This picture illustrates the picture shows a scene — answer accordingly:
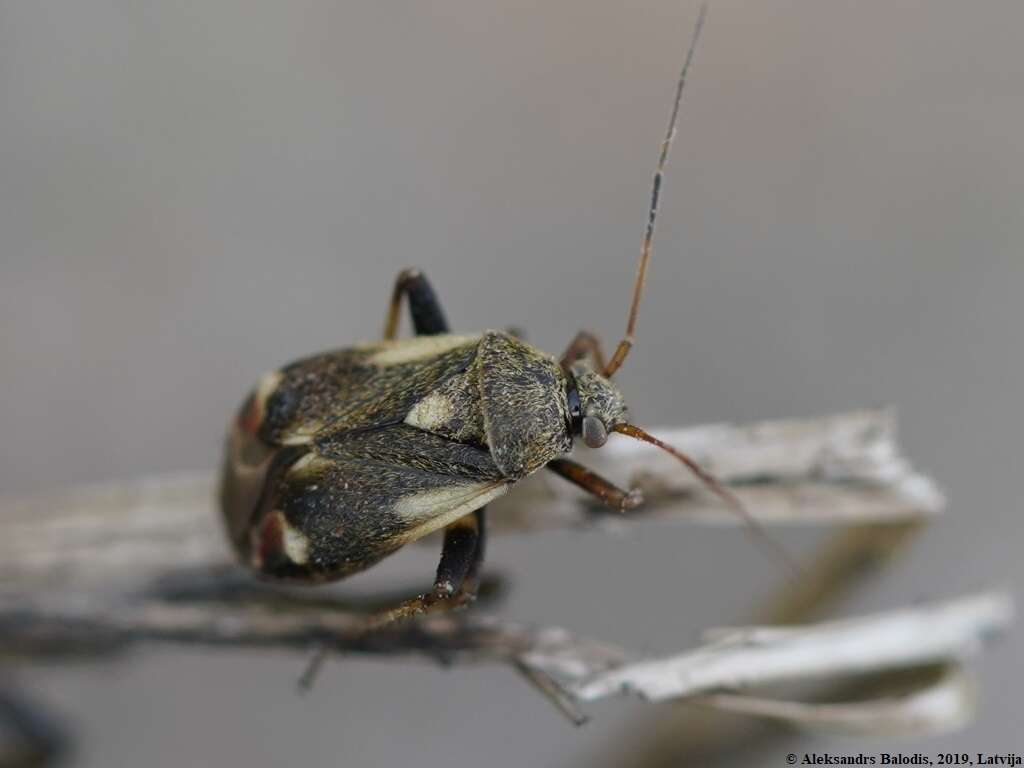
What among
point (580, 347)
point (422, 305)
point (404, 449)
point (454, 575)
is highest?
point (422, 305)

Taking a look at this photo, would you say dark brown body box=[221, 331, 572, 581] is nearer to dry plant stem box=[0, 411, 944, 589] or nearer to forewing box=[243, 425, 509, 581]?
forewing box=[243, 425, 509, 581]

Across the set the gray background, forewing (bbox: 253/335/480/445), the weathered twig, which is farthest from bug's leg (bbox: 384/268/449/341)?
the gray background

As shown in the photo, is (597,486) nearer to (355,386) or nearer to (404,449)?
(404,449)

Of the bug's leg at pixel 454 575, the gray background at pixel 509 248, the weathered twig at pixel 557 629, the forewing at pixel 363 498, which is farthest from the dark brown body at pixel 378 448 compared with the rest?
the gray background at pixel 509 248

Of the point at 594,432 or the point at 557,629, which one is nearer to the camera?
→ the point at 557,629

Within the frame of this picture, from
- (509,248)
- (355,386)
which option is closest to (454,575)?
(355,386)

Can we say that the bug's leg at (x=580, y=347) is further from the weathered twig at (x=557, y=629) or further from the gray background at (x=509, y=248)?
the gray background at (x=509, y=248)
